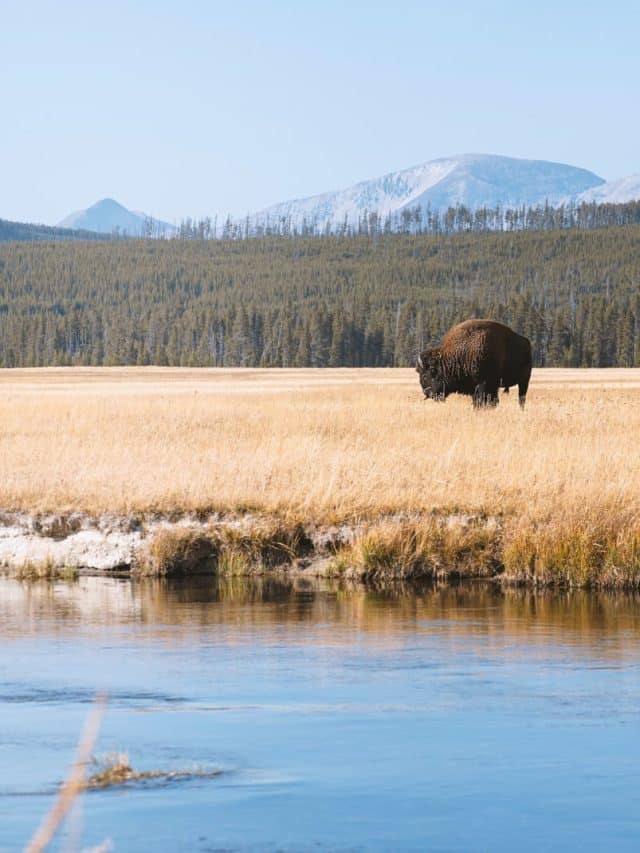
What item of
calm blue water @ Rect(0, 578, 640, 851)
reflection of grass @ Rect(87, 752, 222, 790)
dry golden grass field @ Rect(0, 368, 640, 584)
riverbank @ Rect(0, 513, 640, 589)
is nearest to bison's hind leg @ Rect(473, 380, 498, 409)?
dry golden grass field @ Rect(0, 368, 640, 584)

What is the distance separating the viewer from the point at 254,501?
16703 mm

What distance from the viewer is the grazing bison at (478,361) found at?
30.0 m

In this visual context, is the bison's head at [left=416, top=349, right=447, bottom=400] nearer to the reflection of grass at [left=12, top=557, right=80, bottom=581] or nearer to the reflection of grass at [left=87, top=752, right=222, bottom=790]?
the reflection of grass at [left=12, top=557, right=80, bottom=581]

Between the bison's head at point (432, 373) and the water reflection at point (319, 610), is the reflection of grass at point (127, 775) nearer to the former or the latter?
the water reflection at point (319, 610)

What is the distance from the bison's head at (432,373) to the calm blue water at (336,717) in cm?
1672

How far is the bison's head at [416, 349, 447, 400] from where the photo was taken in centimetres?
3073

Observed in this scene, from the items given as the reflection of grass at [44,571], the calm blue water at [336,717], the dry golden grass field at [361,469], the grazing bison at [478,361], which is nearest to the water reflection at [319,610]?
the calm blue water at [336,717]

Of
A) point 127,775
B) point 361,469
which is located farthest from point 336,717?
point 361,469

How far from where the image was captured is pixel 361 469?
18.7 metres

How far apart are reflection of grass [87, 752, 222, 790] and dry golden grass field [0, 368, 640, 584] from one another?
7782 millimetres

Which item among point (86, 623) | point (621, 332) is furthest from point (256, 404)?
point (621, 332)

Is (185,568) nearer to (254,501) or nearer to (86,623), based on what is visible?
(254,501)

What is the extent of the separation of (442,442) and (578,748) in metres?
14.2

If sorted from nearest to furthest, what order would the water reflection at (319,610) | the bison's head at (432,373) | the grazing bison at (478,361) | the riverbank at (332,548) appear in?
the water reflection at (319,610) → the riverbank at (332,548) → the grazing bison at (478,361) → the bison's head at (432,373)
